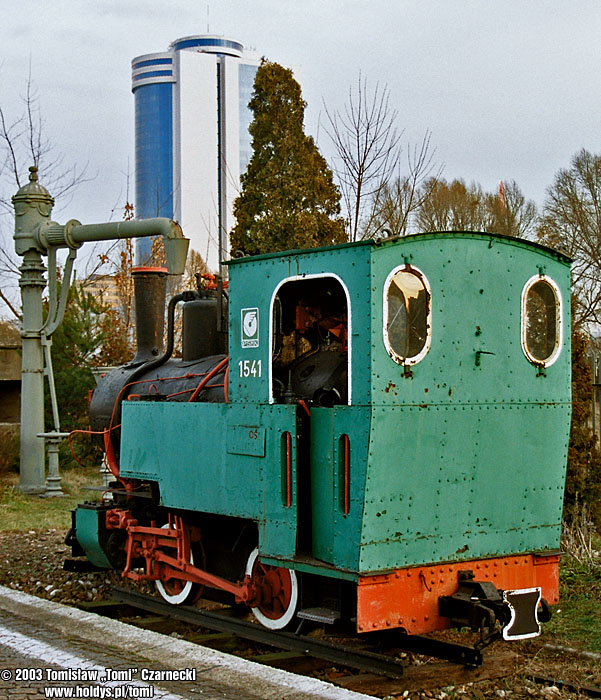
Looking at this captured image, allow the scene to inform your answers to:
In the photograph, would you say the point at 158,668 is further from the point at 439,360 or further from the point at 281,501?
the point at 439,360

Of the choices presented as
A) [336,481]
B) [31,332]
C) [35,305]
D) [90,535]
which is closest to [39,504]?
[31,332]

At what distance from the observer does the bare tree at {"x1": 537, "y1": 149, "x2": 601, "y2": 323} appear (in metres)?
29.5

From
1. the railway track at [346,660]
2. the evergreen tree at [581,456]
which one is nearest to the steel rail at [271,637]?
the railway track at [346,660]

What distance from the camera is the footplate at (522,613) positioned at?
19.2 ft

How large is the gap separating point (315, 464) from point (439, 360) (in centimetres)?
103

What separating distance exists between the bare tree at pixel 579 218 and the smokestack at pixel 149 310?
71.0 feet

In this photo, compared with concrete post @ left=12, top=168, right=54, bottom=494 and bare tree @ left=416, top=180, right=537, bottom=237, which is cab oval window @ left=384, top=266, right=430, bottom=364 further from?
bare tree @ left=416, top=180, right=537, bottom=237

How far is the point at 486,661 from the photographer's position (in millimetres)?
6188

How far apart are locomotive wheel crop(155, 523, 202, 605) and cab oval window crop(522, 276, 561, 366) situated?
318 cm

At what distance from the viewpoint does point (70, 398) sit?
16.5m

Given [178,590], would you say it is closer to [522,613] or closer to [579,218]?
[522,613]

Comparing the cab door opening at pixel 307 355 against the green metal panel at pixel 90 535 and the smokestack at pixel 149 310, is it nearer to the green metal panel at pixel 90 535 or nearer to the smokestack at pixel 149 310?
the smokestack at pixel 149 310

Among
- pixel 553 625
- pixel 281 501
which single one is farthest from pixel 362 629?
pixel 553 625

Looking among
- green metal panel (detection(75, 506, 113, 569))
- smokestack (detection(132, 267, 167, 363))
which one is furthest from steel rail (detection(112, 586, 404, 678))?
smokestack (detection(132, 267, 167, 363))
